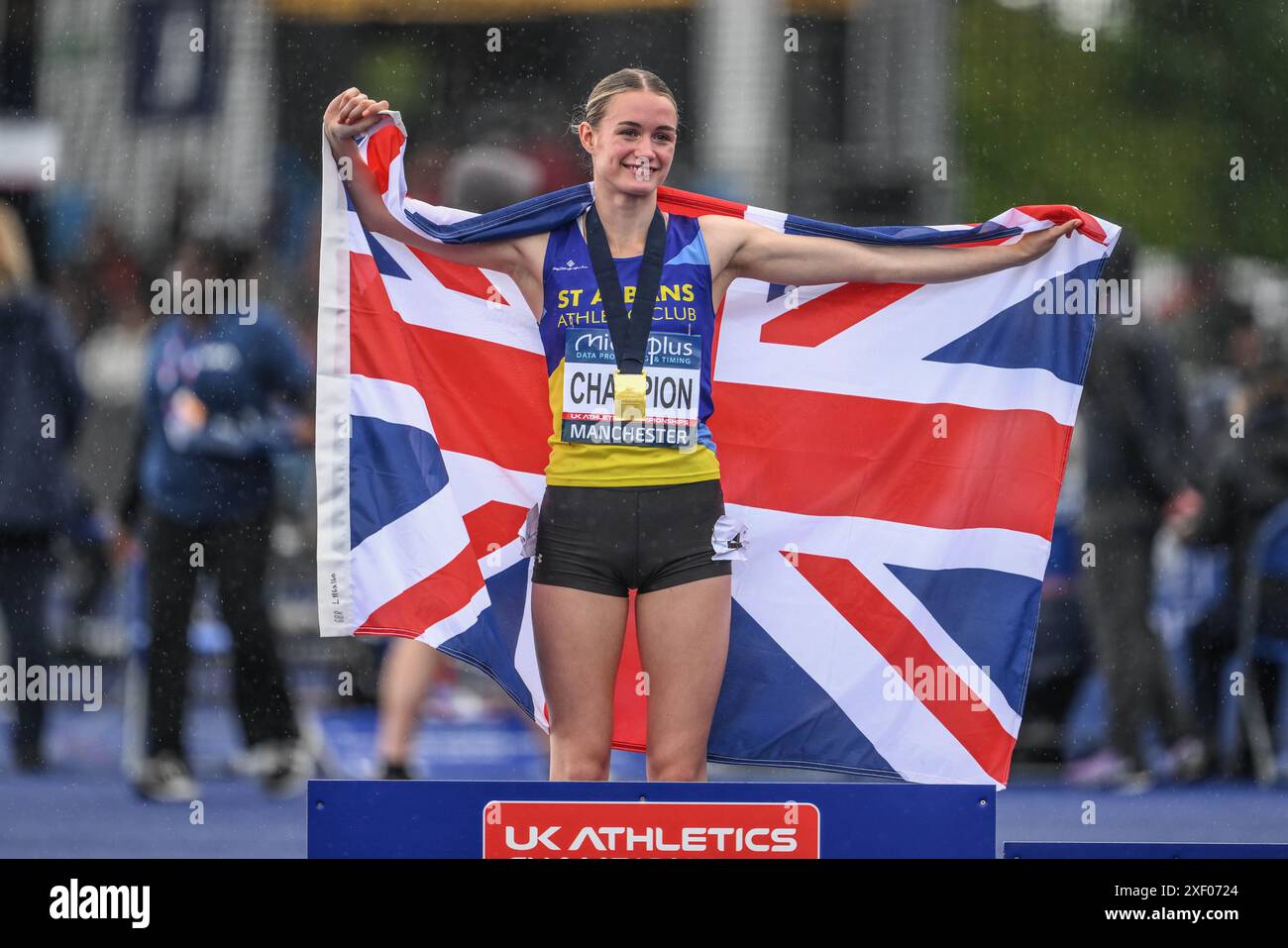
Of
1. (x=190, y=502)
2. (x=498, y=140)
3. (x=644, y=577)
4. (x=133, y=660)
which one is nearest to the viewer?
(x=644, y=577)

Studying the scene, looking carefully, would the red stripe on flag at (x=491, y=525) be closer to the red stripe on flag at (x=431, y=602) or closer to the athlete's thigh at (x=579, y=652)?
the red stripe on flag at (x=431, y=602)

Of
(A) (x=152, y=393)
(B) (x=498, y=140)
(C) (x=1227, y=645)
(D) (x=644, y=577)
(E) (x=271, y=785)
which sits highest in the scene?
(B) (x=498, y=140)

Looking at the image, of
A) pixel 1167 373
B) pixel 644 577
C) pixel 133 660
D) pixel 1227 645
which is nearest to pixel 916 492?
pixel 644 577

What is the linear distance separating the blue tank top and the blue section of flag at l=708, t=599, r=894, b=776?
25.8 inches

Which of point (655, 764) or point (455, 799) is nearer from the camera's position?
point (455, 799)

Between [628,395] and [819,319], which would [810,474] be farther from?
[628,395]

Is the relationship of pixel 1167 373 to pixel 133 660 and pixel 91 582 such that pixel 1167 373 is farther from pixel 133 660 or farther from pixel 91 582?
pixel 91 582

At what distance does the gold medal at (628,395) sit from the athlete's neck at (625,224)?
0.89ft

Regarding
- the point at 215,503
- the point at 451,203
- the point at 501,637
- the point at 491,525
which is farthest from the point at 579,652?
the point at 215,503

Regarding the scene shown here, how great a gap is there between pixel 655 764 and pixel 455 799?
596 mm

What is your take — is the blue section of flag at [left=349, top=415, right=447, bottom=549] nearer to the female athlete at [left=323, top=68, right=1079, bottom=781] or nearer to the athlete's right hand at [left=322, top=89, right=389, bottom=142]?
the female athlete at [left=323, top=68, right=1079, bottom=781]

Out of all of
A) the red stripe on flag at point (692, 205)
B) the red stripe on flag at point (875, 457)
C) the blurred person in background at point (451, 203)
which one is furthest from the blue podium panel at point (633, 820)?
the blurred person in background at point (451, 203)

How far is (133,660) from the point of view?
20.7 ft
